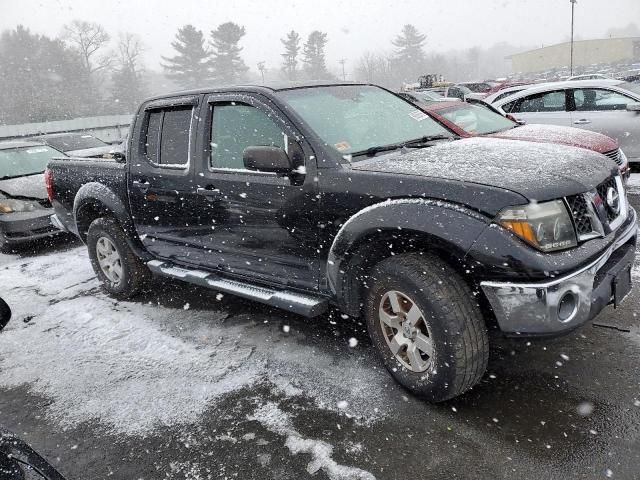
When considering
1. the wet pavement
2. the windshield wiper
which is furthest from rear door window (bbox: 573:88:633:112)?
the windshield wiper

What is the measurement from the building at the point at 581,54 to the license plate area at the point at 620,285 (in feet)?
299

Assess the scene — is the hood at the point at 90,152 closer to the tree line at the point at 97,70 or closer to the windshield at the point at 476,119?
the windshield at the point at 476,119

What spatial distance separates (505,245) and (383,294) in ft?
2.48

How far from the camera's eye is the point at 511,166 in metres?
2.80

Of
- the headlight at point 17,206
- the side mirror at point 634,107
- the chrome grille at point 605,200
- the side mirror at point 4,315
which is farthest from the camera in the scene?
the side mirror at point 634,107

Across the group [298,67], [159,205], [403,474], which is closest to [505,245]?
[403,474]

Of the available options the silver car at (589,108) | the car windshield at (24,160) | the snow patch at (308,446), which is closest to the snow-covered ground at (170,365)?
the snow patch at (308,446)

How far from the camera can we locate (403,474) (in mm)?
2436

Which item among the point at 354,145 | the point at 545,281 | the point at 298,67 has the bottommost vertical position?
the point at 545,281

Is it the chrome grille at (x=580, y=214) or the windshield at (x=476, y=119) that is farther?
the windshield at (x=476, y=119)

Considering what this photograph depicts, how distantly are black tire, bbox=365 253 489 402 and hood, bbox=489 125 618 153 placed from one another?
3.68m

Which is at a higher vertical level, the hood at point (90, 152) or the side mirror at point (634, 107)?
the side mirror at point (634, 107)

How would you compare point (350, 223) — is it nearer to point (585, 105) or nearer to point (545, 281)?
point (545, 281)

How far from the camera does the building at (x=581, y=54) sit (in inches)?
3376
